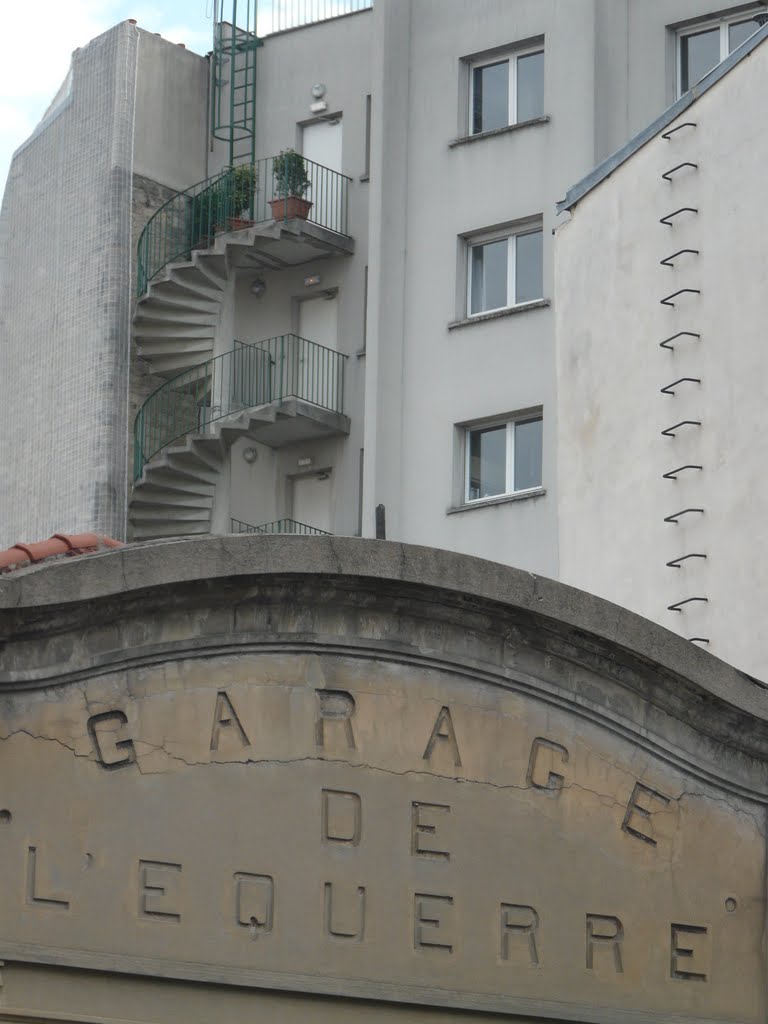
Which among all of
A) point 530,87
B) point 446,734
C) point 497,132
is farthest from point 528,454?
point 446,734

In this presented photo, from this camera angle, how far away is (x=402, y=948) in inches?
381

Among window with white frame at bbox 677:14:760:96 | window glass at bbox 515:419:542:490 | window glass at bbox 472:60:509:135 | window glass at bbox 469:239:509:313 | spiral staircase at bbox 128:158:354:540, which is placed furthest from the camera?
spiral staircase at bbox 128:158:354:540

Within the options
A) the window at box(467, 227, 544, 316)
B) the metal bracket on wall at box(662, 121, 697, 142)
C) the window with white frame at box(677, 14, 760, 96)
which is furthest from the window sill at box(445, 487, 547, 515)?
the metal bracket on wall at box(662, 121, 697, 142)

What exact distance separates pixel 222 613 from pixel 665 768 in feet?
8.41

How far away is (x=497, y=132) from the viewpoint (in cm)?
3475

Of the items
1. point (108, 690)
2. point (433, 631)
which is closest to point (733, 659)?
point (433, 631)

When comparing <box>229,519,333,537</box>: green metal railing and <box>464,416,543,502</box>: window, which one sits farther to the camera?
<box>229,519,333,537</box>: green metal railing

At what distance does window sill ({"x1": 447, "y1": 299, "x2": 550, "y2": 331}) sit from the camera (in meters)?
33.6

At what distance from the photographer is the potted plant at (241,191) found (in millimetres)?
39562

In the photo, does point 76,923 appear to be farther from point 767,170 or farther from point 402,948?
point 767,170

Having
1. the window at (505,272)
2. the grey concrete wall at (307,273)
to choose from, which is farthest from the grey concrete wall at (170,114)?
the window at (505,272)

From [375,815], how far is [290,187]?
29681 mm

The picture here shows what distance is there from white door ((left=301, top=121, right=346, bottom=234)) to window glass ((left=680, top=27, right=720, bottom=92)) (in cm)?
764

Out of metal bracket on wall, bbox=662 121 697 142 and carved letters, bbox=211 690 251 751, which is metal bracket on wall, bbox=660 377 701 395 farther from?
carved letters, bbox=211 690 251 751
